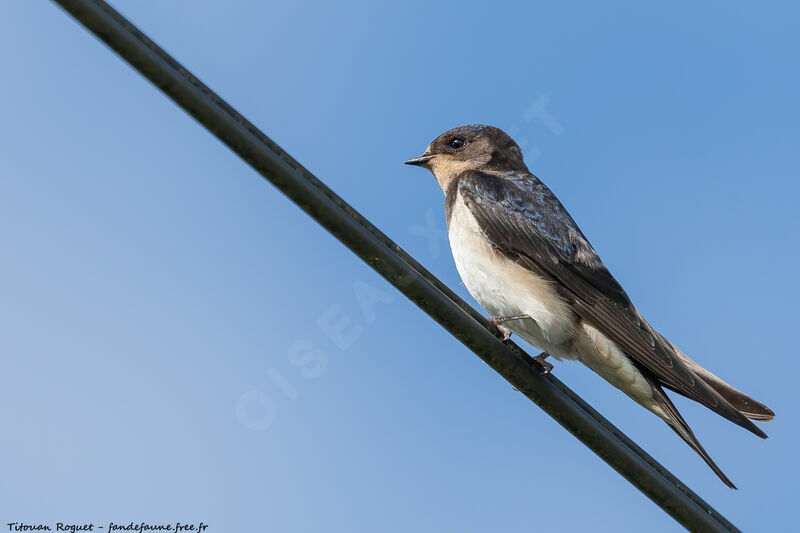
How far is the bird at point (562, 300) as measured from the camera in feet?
16.0

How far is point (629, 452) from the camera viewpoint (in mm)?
3375

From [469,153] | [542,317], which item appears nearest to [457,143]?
[469,153]

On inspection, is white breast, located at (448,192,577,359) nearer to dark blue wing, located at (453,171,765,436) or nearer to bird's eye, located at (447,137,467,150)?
dark blue wing, located at (453,171,765,436)

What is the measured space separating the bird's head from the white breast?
1353 mm

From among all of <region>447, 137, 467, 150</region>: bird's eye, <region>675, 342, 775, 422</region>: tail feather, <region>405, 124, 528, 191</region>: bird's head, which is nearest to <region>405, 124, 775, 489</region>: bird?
<region>675, 342, 775, 422</region>: tail feather

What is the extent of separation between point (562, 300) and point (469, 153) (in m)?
2.03

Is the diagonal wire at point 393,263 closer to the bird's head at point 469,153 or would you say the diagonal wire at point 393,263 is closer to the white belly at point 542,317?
the white belly at point 542,317

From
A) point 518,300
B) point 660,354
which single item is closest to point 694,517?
point 660,354

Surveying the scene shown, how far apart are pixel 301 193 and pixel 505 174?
361 cm

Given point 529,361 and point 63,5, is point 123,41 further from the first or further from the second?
point 529,361

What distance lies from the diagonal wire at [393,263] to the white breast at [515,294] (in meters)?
1.02

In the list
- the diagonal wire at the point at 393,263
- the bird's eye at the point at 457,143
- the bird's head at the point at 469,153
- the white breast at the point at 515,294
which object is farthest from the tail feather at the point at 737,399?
the bird's eye at the point at 457,143

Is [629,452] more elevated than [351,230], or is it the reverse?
[351,230]

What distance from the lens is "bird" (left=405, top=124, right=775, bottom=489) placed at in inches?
193
